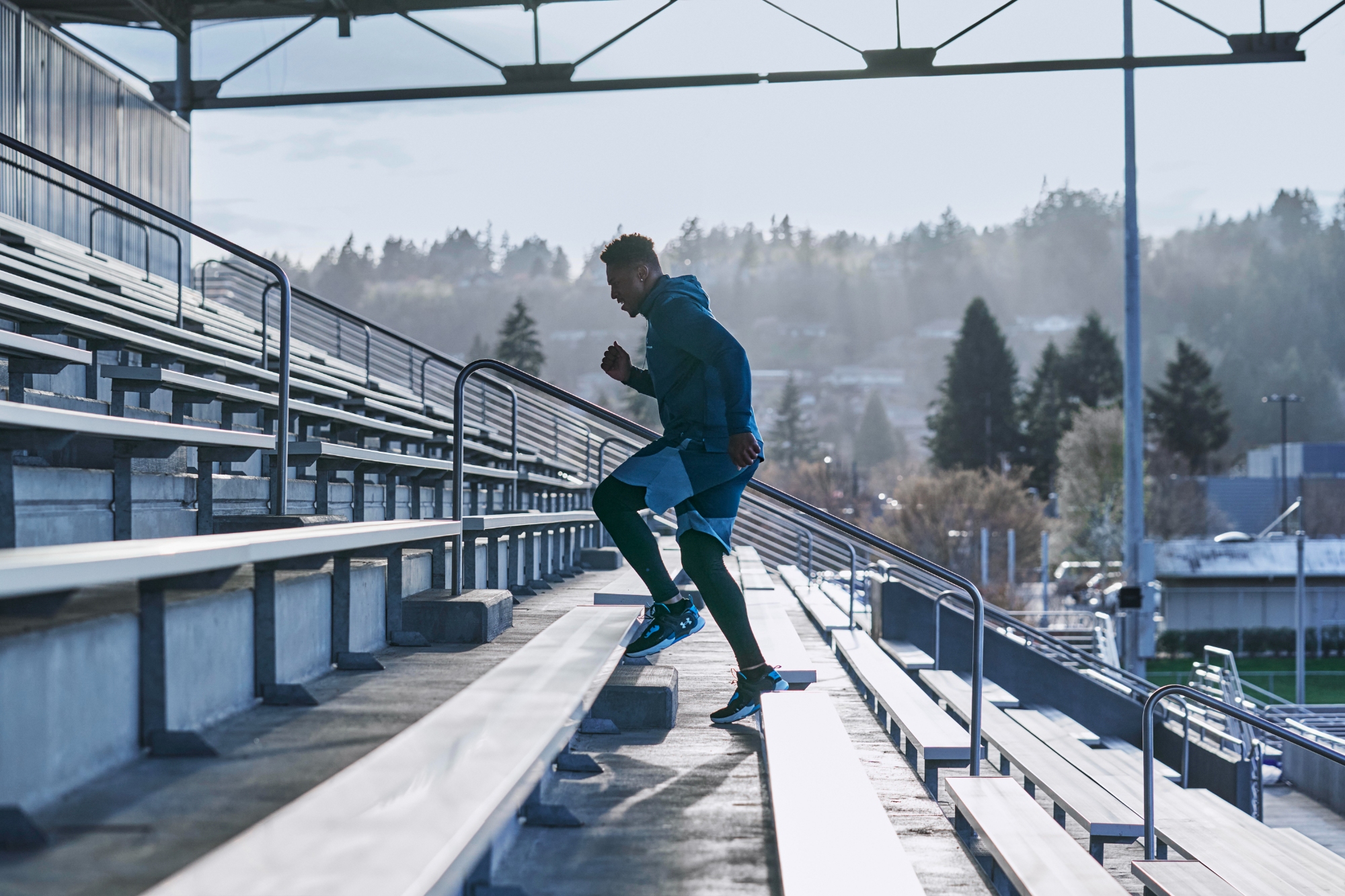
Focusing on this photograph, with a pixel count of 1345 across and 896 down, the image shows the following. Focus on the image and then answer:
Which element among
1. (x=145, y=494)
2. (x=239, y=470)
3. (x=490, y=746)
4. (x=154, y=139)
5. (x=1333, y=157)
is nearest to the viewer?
(x=490, y=746)

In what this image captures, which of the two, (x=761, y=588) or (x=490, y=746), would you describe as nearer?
(x=490, y=746)

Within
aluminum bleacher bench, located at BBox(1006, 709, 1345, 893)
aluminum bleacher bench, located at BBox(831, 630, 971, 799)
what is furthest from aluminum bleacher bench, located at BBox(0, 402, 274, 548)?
aluminum bleacher bench, located at BBox(1006, 709, 1345, 893)

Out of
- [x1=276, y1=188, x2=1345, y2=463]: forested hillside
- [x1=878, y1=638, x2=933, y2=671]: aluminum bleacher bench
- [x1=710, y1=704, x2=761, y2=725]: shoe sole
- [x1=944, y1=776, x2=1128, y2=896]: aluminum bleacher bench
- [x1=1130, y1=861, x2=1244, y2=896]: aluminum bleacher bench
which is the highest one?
[x1=276, y1=188, x2=1345, y2=463]: forested hillside

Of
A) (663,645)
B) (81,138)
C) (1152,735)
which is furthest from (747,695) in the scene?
(81,138)

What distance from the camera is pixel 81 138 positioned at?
12766 millimetres

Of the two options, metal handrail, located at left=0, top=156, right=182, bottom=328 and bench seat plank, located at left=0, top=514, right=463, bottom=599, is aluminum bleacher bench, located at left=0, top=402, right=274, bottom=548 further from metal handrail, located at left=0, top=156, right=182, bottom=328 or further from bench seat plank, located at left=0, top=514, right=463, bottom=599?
metal handrail, located at left=0, top=156, right=182, bottom=328

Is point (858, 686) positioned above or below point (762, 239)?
below

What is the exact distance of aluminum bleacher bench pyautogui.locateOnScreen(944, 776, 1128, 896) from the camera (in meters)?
3.11

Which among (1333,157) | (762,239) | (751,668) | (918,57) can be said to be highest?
(762,239)

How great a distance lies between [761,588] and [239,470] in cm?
494

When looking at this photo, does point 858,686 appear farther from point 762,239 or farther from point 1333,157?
point 762,239

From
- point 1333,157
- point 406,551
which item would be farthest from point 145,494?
point 1333,157

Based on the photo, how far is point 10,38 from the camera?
455 inches

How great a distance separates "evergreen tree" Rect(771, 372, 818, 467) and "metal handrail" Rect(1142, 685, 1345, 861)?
97119 millimetres
